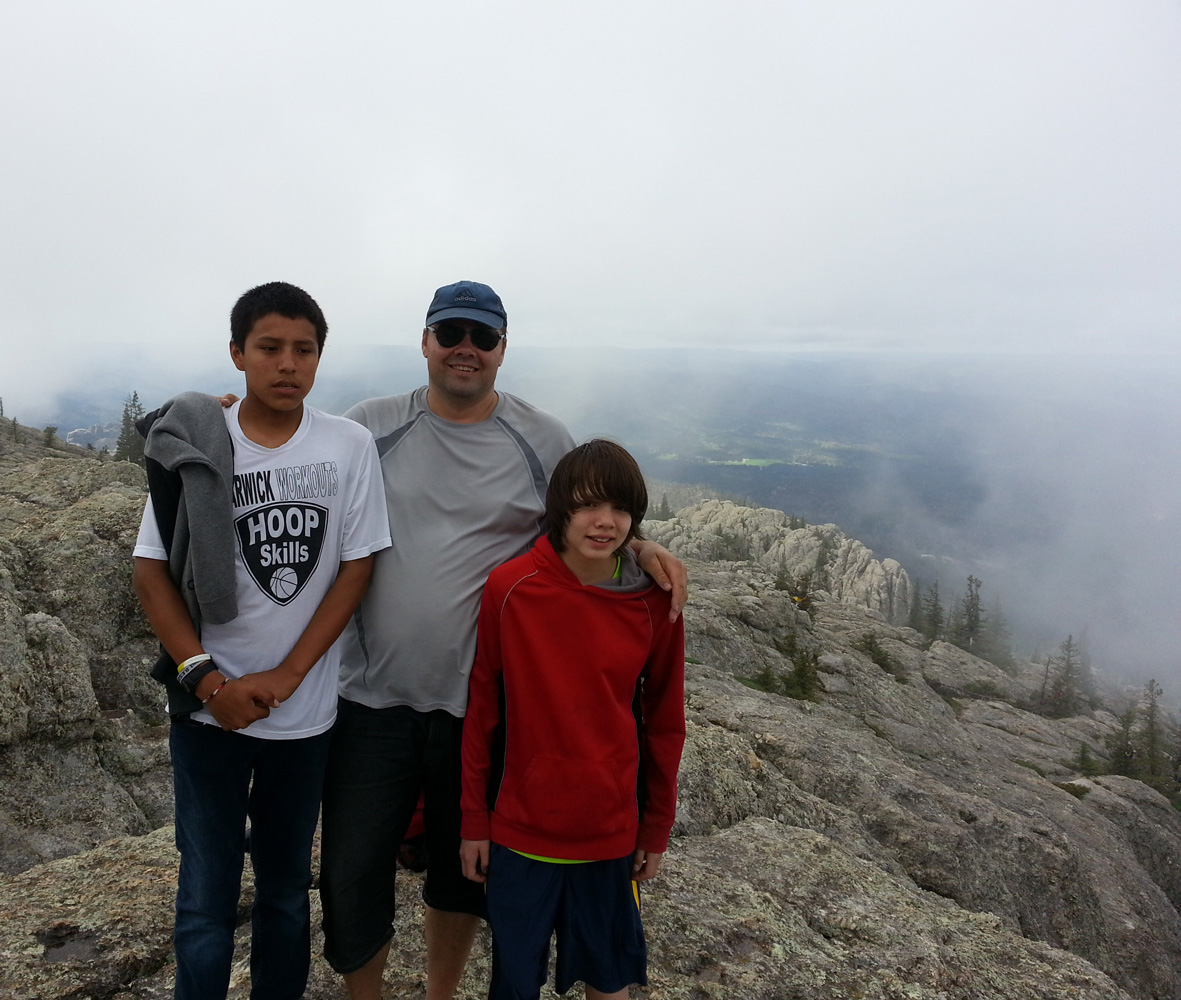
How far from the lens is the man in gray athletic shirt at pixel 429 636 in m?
4.86

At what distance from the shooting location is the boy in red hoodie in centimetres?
446

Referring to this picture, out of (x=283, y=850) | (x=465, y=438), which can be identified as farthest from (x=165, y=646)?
(x=465, y=438)

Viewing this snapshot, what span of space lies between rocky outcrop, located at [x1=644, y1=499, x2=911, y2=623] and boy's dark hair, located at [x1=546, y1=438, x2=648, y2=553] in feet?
490

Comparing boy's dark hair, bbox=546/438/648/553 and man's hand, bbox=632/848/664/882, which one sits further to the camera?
man's hand, bbox=632/848/664/882

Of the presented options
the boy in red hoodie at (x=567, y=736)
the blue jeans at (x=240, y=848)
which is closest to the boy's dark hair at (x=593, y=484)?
the boy in red hoodie at (x=567, y=736)

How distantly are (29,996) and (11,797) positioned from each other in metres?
5.27

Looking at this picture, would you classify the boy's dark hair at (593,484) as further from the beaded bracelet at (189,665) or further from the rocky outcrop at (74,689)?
the rocky outcrop at (74,689)

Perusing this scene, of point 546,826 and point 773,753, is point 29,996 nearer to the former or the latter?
point 546,826

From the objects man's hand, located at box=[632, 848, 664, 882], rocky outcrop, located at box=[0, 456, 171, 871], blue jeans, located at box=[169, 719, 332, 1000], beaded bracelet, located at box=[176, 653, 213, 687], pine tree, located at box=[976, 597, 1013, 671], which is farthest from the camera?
pine tree, located at box=[976, 597, 1013, 671]

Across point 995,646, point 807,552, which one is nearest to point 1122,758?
point 995,646

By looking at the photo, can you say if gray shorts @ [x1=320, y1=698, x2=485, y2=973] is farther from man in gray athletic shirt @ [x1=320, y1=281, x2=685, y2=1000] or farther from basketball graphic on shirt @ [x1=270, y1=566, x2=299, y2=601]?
basketball graphic on shirt @ [x1=270, y1=566, x2=299, y2=601]

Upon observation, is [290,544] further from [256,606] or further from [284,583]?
[256,606]

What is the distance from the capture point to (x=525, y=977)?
14.6 feet

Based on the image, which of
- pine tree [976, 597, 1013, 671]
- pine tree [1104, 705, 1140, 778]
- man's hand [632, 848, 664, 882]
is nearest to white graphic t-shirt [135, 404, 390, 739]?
man's hand [632, 848, 664, 882]
